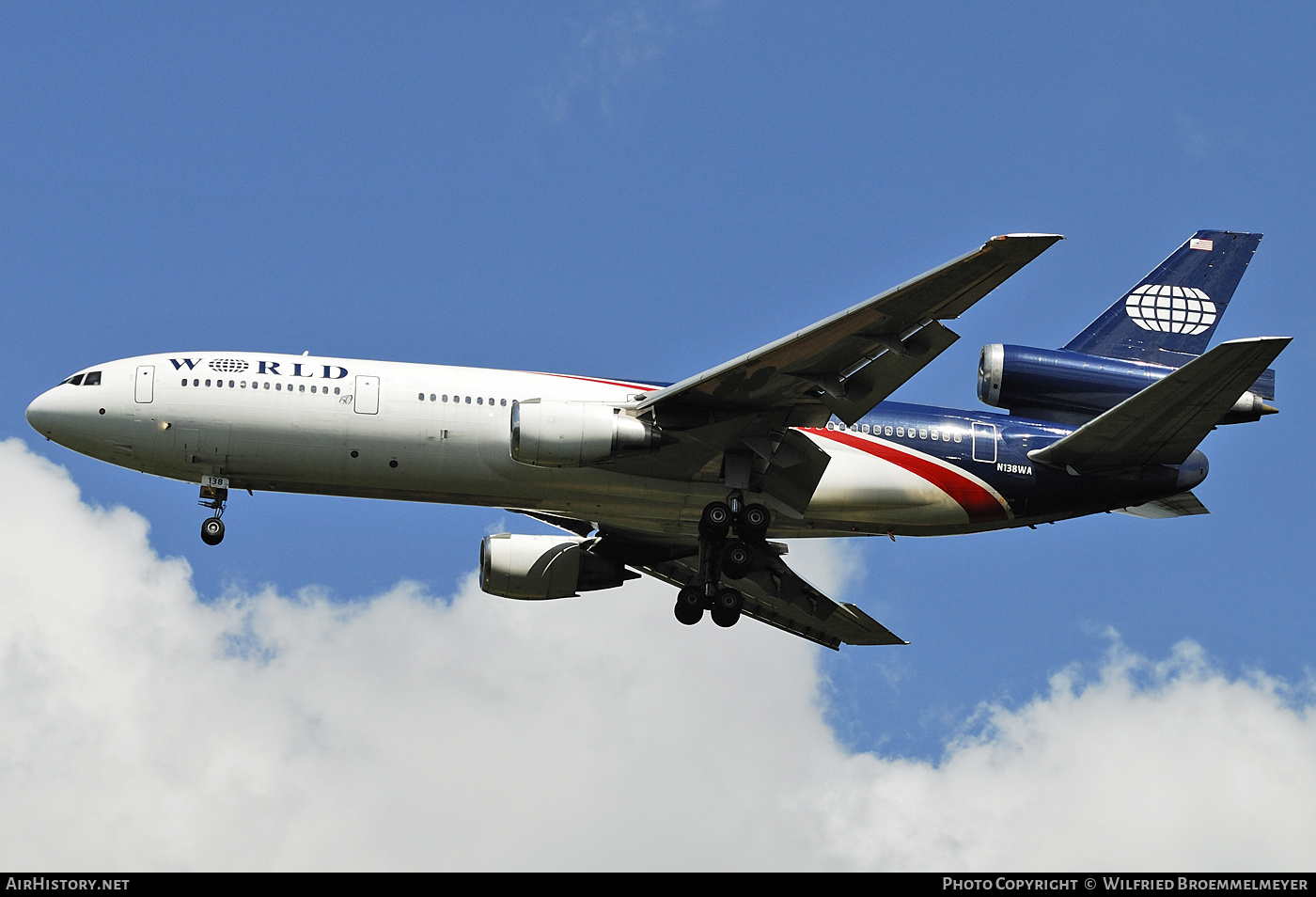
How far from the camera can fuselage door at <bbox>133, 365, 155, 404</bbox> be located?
30453 millimetres

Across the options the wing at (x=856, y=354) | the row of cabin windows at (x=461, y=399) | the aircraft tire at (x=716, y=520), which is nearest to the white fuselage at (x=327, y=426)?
the row of cabin windows at (x=461, y=399)

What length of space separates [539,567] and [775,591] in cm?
616

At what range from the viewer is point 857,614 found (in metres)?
37.9

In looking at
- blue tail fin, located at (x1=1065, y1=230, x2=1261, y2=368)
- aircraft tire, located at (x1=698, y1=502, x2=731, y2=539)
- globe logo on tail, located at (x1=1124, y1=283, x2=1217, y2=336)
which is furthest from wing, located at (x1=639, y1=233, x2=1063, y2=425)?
globe logo on tail, located at (x1=1124, y1=283, x2=1217, y2=336)

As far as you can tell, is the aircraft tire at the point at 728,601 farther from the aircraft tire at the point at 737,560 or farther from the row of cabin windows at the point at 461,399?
the row of cabin windows at the point at 461,399

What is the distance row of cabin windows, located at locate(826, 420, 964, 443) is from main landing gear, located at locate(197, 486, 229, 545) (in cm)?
1306

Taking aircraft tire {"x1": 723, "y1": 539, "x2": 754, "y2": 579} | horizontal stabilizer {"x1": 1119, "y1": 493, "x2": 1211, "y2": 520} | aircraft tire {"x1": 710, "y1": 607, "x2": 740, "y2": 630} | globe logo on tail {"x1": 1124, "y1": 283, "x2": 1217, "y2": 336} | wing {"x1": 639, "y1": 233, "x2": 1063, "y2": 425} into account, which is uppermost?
globe logo on tail {"x1": 1124, "y1": 283, "x2": 1217, "y2": 336}

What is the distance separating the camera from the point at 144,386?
30547 mm

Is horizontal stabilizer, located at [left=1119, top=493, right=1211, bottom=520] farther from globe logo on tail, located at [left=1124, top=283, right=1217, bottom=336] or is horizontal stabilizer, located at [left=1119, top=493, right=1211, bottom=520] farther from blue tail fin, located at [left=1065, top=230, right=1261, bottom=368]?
globe logo on tail, located at [left=1124, top=283, right=1217, bottom=336]

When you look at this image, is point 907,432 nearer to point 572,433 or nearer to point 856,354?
point 856,354

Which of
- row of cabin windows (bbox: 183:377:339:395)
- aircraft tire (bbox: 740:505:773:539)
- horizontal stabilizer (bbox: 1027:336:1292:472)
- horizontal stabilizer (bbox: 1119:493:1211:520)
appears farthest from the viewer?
horizontal stabilizer (bbox: 1119:493:1211:520)

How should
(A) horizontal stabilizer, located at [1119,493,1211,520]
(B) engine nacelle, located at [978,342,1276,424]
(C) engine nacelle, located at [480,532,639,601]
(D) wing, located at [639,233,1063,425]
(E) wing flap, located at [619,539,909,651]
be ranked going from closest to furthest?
(D) wing, located at [639,233,1063,425] < (B) engine nacelle, located at [978,342,1276,424] < (A) horizontal stabilizer, located at [1119,493,1211,520] < (C) engine nacelle, located at [480,532,639,601] < (E) wing flap, located at [619,539,909,651]

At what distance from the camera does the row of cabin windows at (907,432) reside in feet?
105
